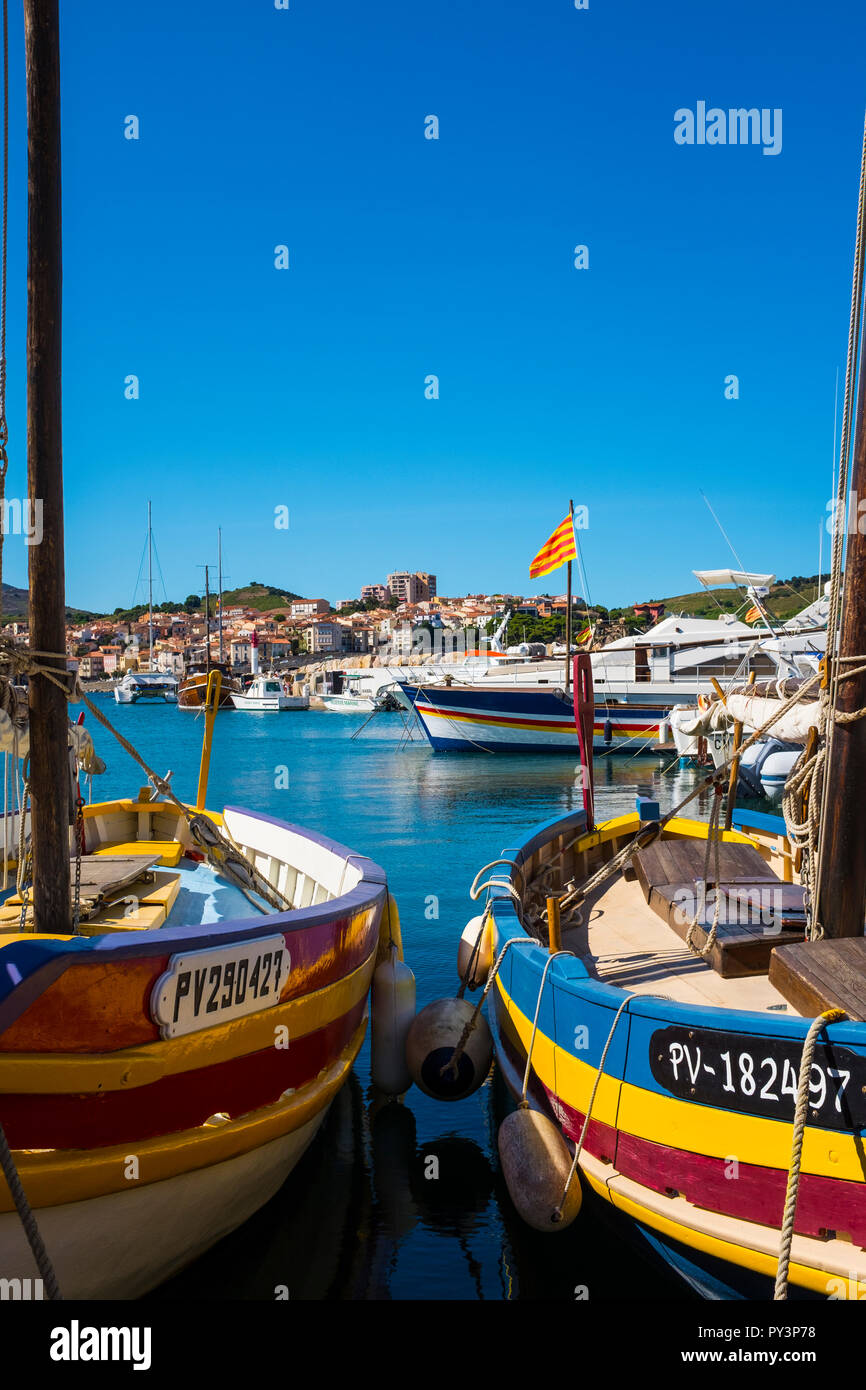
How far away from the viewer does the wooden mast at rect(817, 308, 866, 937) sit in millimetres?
5406

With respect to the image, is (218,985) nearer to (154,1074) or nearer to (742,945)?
(154,1074)

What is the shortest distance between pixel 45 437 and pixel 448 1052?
5513 millimetres

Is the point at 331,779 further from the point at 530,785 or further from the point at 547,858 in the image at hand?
the point at 547,858

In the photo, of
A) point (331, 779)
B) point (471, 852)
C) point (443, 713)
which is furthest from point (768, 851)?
point (443, 713)

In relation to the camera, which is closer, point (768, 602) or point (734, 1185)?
point (734, 1185)

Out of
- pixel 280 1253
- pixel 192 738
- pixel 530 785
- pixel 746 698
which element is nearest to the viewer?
pixel 280 1253

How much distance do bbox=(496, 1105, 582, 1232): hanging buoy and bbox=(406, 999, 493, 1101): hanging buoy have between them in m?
1.83

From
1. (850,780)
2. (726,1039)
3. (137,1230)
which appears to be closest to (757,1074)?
(726,1039)

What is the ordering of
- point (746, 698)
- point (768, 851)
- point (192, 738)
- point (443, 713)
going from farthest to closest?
1. point (192, 738)
2. point (443, 713)
3. point (768, 851)
4. point (746, 698)

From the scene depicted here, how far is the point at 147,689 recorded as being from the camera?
117 m

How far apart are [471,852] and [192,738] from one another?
47.8 meters

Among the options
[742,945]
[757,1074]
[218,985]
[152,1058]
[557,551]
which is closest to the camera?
[757,1074]

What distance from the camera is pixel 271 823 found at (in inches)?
397

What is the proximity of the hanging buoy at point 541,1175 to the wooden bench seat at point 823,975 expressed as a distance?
168cm
